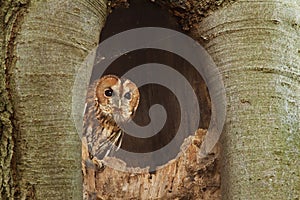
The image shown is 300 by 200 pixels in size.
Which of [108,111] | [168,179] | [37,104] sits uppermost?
[108,111]

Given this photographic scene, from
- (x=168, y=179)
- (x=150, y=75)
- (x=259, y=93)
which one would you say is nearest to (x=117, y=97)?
(x=150, y=75)

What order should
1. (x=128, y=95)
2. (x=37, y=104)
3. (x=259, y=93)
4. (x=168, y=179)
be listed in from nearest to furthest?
(x=37, y=104)
(x=259, y=93)
(x=168, y=179)
(x=128, y=95)

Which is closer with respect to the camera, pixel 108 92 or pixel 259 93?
pixel 259 93

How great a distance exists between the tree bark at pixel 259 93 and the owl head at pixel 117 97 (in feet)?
1.71

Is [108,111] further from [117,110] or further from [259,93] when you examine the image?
[259,93]

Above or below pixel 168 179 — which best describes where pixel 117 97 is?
above

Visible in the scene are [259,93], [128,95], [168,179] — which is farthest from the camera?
[128,95]

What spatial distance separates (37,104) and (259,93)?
51 cm

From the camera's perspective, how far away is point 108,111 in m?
1.99

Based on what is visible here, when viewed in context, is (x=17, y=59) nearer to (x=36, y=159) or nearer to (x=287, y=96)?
(x=36, y=159)

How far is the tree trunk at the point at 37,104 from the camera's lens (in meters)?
1.14

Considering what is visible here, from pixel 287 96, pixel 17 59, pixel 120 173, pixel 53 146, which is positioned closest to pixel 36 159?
pixel 53 146

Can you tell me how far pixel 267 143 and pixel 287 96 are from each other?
5.1 inches

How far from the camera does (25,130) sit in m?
1.15
